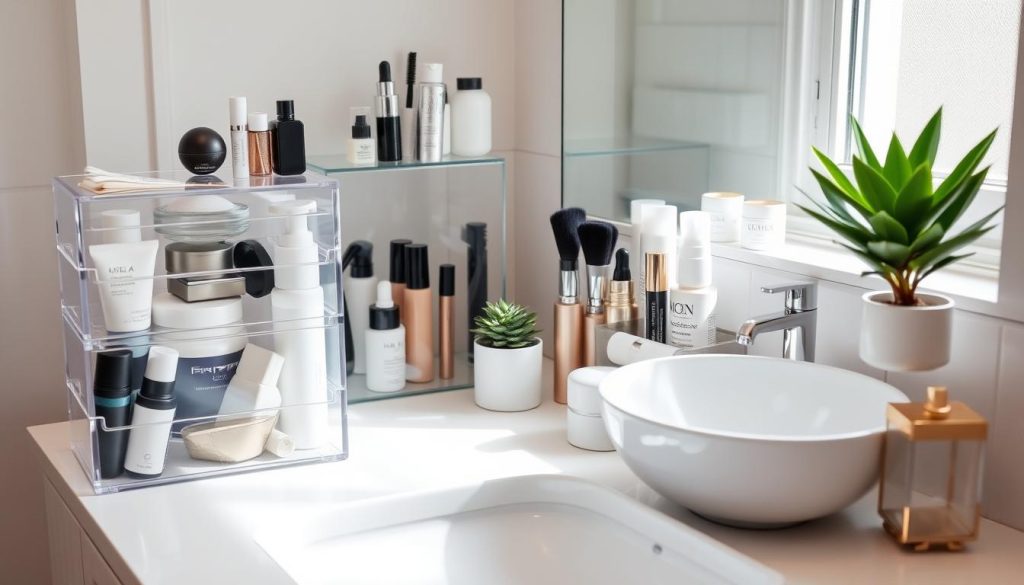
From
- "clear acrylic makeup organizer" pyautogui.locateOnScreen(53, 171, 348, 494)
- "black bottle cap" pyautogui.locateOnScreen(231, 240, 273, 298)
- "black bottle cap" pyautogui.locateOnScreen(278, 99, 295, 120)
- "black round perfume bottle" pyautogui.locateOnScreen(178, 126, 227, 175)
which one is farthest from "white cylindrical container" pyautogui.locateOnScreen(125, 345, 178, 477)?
"black bottle cap" pyautogui.locateOnScreen(278, 99, 295, 120)

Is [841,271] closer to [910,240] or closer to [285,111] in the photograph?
[910,240]

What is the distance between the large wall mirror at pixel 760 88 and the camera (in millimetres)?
1378

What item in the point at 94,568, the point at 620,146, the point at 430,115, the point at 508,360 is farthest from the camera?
the point at 620,146

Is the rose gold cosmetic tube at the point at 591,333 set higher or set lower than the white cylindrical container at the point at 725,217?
lower

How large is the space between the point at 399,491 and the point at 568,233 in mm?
467

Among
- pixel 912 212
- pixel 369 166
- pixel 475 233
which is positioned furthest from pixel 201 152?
pixel 912 212

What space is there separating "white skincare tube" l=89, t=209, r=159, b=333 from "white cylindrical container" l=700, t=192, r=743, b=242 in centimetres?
76

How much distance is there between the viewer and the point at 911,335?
1.13 meters

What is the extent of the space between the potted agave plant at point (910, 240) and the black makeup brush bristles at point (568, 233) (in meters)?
0.45

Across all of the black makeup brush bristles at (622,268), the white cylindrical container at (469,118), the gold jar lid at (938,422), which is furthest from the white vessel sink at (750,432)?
the white cylindrical container at (469,118)

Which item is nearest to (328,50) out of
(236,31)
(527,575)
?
(236,31)

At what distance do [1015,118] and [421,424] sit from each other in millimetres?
858

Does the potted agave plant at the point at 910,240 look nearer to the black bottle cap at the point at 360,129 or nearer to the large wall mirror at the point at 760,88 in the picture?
the large wall mirror at the point at 760,88

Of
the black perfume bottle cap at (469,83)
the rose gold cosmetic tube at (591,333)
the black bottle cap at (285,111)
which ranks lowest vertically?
the rose gold cosmetic tube at (591,333)
